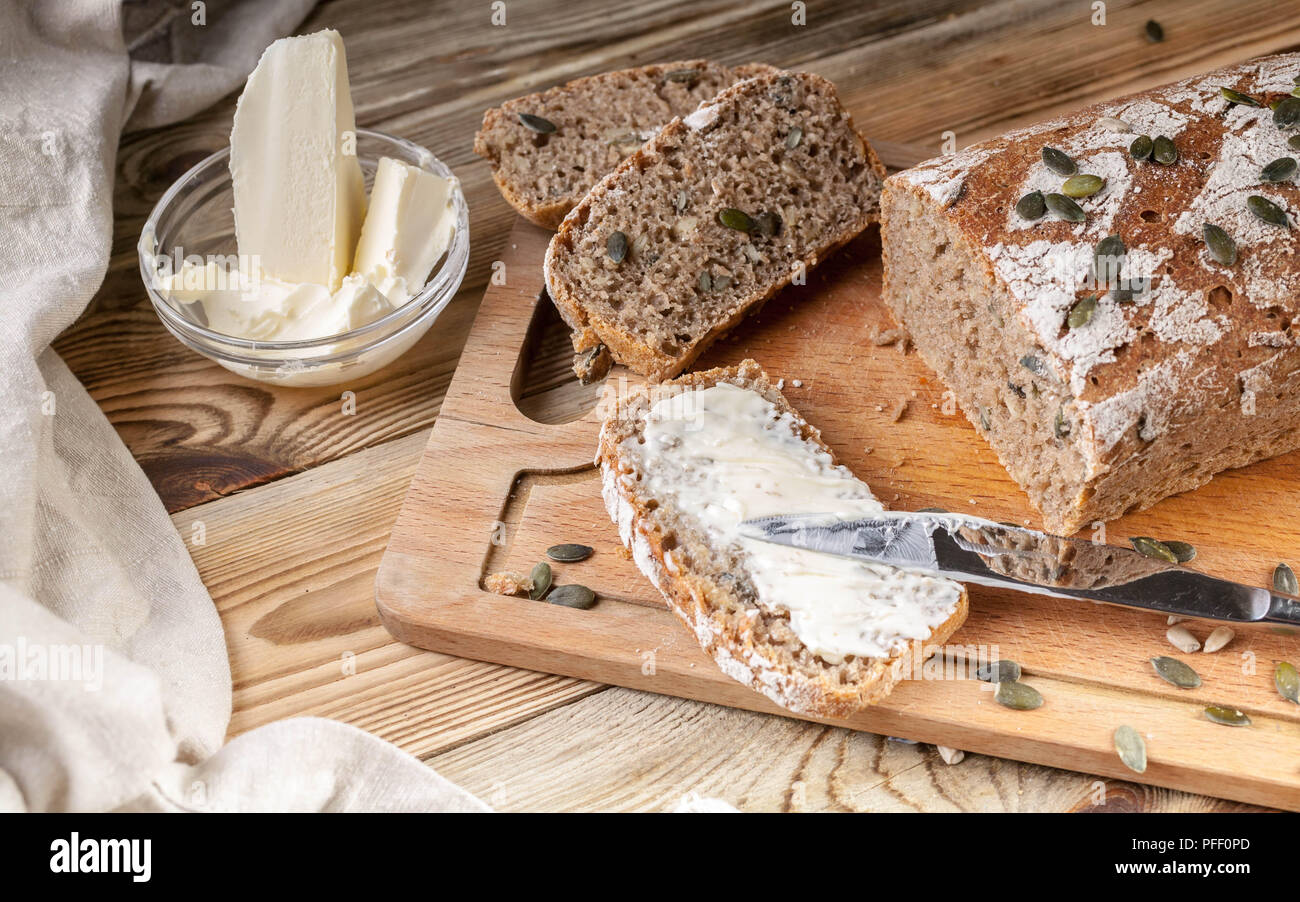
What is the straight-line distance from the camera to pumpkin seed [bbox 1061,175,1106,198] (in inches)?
129

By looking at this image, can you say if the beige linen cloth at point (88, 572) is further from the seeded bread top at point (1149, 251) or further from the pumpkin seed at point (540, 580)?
the seeded bread top at point (1149, 251)

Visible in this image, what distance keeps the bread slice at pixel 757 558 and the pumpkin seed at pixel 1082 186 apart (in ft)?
3.09

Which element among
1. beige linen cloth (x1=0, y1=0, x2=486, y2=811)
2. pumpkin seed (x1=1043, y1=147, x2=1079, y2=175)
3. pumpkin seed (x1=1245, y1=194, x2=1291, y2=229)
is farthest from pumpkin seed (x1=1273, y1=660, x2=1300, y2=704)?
beige linen cloth (x1=0, y1=0, x2=486, y2=811)

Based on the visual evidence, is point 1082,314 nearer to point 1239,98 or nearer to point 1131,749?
point 1239,98

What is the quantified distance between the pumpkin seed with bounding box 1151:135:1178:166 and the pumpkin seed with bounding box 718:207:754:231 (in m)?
1.17

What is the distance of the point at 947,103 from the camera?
464 cm

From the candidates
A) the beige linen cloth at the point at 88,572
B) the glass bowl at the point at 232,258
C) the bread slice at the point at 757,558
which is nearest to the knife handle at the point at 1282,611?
the bread slice at the point at 757,558

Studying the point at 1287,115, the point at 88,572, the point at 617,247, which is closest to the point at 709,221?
the point at 617,247

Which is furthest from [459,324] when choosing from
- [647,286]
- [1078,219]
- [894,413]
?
[1078,219]

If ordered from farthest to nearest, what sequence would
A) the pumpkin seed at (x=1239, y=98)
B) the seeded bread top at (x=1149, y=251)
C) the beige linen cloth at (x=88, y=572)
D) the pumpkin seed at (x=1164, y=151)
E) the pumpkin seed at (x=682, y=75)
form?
the pumpkin seed at (x=682, y=75) → the pumpkin seed at (x=1239, y=98) → the pumpkin seed at (x=1164, y=151) → the seeded bread top at (x=1149, y=251) → the beige linen cloth at (x=88, y=572)

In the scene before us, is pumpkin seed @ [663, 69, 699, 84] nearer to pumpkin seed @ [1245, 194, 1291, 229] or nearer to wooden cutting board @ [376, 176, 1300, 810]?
wooden cutting board @ [376, 176, 1300, 810]

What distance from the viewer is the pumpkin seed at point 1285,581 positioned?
3.16 metres

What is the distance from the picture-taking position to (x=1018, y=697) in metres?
2.98

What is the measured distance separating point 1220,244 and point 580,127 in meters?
2.08
